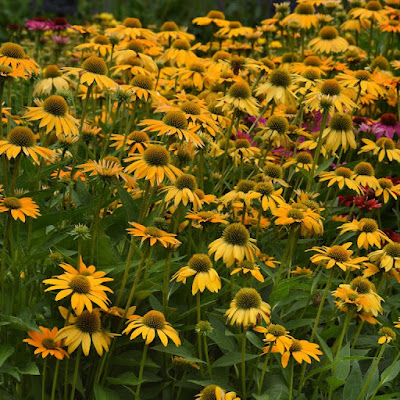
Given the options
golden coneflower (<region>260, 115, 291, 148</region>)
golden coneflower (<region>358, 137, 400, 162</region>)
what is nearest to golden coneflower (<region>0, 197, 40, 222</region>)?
golden coneflower (<region>260, 115, 291, 148</region>)

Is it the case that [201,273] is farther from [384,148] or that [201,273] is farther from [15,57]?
[384,148]

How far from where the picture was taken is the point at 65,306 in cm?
211

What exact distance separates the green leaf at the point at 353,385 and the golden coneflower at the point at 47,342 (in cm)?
84

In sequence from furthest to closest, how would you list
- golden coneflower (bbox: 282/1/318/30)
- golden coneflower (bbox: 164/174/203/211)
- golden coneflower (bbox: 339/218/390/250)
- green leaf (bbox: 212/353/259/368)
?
1. golden coneflower (bbox: 282/1/318/30)
2. golden coneflower (bbox: 339/218/390/250)
3. golden coneflower (bbox: 164/174/203/211)
4. green leaf (bbox: 212/353/259/368)

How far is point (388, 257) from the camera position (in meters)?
2.28

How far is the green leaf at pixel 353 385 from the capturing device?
2.11 metres

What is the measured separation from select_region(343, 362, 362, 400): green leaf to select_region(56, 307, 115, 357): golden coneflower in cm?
73

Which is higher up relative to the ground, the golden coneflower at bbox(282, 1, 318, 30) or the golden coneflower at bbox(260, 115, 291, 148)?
the golden coneflower at bbox(282, 1, 318, 30)

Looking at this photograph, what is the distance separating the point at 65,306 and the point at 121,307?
0.56ft

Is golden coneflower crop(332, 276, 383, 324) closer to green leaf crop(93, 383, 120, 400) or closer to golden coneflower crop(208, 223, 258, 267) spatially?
golden coneflower crop(208, 223, 258, 267)

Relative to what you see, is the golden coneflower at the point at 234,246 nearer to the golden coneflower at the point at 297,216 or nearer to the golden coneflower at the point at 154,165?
the golden coneflower at the point at 297,216

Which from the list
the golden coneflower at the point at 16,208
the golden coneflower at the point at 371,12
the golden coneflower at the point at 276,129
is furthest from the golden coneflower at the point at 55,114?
the golden coneflower at the point at 371,12

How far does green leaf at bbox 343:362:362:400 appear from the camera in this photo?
6.92ft

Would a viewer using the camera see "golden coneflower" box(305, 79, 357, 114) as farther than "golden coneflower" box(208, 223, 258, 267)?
Yes
